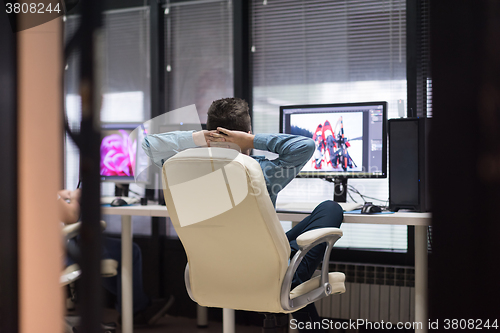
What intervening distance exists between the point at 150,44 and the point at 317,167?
1.50m

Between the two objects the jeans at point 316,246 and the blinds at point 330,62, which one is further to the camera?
the blinds at point 330,62

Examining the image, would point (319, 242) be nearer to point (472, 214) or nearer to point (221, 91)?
point (472, 214)

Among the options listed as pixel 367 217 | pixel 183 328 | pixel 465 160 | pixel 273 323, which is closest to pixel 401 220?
pixel 367 217

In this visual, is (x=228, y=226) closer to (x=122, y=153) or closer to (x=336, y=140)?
(x=336, y=140)

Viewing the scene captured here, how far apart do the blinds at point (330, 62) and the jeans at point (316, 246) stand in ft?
2.47

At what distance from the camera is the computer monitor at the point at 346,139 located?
6.81ft

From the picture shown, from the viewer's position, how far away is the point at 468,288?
620 mm

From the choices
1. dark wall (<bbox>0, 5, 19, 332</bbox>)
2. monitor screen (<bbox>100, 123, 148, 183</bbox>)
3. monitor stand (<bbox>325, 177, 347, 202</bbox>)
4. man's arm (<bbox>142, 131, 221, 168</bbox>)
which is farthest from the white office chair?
monitor screen (<bbox>100, 123, 148, 183</bbox>)

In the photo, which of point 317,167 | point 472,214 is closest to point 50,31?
point 472,214

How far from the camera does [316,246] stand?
1.59 m

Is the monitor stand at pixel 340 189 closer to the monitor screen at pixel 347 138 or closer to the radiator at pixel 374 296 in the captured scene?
the monitor screen at pixel 347 138

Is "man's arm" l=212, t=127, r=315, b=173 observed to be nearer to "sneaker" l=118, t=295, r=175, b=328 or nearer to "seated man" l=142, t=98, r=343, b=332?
"seated man" l=142, t=98, r=343, b=332

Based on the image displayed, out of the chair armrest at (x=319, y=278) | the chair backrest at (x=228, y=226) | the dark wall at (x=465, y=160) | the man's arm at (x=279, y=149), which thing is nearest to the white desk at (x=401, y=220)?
the man's arm at (x=279, y=149)

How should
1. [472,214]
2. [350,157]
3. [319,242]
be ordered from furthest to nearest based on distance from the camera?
1. [350,157]
2. [319,242]
3. [472,214]
